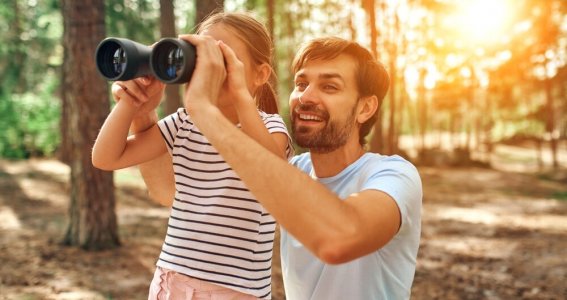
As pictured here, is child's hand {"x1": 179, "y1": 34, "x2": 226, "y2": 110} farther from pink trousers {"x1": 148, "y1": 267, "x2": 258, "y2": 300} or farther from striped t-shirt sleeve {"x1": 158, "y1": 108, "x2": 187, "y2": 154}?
pink trousers {"x1": 148, "y1": 267, "x2": 258, "y2": 300}

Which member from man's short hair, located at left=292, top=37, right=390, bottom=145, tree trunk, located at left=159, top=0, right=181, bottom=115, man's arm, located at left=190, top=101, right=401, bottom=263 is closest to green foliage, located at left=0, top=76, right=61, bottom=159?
tree trunk, located at left=159, top=0, right=181, bottom=115

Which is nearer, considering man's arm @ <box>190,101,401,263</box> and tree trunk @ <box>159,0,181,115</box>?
man's arm @ <box>190,101,401,263</box>

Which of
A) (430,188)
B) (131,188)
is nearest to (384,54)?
(430,188)

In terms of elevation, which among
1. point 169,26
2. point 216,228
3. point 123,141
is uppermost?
point 169,26

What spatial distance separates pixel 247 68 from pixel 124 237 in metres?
6.33

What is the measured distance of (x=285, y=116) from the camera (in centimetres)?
1315

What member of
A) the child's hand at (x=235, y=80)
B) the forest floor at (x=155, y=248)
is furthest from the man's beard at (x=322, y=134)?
the forest floor at (x=155, y=248)

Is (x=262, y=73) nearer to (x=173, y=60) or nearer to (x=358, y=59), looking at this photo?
(x=358, y=59)

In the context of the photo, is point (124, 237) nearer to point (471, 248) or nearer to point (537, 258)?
point (471, 248)

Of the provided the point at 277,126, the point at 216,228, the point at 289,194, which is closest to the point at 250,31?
the point at 277,126

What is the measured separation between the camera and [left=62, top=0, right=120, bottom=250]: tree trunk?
6539mm

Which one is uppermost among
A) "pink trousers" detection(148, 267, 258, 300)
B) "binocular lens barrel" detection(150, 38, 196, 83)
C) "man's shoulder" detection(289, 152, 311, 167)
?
"binocular lens barrel" detection(150, 38, 196, 83)

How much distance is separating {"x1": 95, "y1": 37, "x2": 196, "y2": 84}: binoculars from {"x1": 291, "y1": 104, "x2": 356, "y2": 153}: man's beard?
488mm

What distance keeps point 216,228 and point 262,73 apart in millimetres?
567
